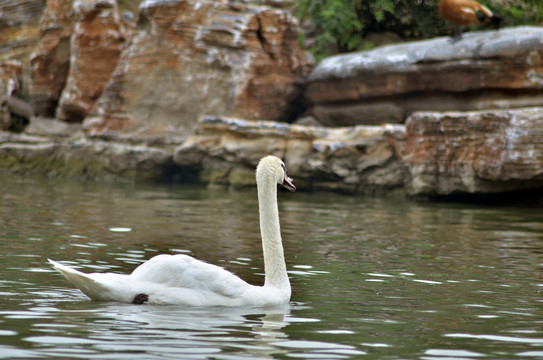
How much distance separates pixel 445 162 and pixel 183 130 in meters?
6.78

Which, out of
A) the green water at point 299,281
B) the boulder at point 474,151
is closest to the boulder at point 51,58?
the green water at point 299,281

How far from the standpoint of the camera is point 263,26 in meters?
18.4

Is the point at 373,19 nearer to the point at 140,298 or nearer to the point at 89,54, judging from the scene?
the point at 89,54

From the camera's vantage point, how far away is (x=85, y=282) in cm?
452

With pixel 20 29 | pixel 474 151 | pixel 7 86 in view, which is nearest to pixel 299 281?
pixel 474 151

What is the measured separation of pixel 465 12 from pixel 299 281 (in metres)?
10.7

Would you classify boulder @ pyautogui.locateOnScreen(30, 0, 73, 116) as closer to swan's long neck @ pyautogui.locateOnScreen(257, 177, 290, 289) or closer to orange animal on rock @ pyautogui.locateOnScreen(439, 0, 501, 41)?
Answer: orange animal on rock @ pyautogui.locateOnScreen(439, 0, 501, 41)

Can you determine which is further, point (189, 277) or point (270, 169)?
point (270, 169)

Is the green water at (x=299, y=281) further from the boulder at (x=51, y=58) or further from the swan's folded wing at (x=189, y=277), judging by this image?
the boulder at (x=51, y=58)

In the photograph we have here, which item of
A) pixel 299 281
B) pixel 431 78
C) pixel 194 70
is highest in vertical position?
pixel 194 70

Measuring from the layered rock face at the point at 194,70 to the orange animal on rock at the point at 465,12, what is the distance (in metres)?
4.53

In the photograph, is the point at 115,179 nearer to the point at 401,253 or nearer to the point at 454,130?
the point at 454,130

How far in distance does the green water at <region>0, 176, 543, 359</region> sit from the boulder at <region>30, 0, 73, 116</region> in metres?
9.74

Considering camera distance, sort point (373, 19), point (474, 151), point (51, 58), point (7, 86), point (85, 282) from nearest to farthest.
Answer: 1. point (85, 282)
2. point (474, 151)
3. point (7, 86)
4. point (373, 19)
5. point (51, 58)
